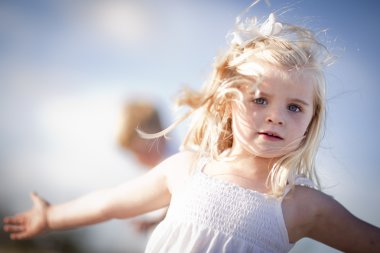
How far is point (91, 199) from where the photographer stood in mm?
1970

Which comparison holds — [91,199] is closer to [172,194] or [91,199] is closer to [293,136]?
[172,194]

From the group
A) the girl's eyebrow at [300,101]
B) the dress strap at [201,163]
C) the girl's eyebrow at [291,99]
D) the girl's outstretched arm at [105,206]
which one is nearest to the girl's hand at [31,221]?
the girl's outstretched arm at [105,206]

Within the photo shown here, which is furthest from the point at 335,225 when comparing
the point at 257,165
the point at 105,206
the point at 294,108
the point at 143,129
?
the point at 143,129

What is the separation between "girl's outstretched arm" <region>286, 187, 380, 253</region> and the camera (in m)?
1.57

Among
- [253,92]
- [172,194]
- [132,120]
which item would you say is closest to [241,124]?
[253,92]

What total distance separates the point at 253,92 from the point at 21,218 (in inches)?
55.9

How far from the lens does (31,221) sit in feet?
6.82

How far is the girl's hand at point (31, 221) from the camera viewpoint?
6.73ft

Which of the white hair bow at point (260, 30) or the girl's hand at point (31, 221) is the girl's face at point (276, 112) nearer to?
the white hair bow at point (260, 30)

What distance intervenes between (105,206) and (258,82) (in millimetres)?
934

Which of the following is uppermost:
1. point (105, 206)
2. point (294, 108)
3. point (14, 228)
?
point (294, 108)

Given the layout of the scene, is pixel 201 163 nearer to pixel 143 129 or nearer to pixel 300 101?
pixel 300 101

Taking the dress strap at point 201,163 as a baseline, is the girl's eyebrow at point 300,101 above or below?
above

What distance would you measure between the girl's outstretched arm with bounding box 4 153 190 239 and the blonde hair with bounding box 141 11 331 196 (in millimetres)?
214
